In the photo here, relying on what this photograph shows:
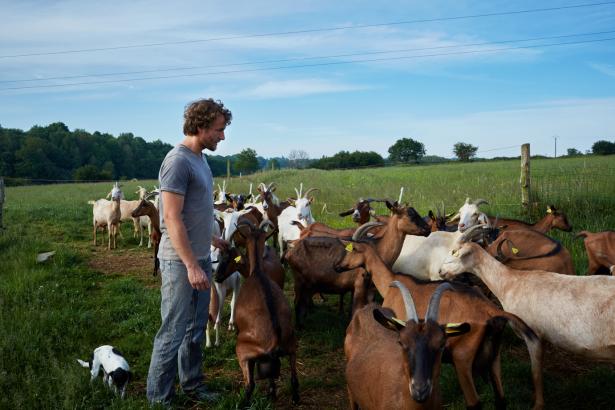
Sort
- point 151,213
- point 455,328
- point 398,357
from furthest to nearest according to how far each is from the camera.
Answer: point 151,213
point 398,357
point 455,328

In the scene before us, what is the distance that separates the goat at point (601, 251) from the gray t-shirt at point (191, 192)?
572 cm

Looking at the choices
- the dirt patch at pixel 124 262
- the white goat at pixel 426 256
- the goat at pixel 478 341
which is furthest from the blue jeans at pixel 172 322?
the dirt patch at pixel 124 262

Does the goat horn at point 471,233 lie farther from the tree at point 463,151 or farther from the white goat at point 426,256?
the tree at point 463,151

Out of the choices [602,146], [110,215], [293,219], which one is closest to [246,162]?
[602,146]

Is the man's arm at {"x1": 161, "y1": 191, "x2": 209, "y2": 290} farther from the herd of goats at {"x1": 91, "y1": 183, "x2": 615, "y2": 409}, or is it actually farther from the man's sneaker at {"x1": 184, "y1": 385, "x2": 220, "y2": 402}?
the man's sneaker at {"x1": 184, "y1": 385, "x2": 220, "y2": 402}

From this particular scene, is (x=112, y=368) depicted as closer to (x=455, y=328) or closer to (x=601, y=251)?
(x=455, y=328)

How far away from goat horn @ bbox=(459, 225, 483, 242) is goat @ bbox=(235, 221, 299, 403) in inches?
97.6

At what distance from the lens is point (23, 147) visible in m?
54.6

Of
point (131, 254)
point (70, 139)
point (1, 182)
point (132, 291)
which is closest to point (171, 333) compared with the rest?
point (132, 291)

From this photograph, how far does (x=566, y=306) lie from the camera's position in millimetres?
4156

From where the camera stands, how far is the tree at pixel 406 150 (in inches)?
2347

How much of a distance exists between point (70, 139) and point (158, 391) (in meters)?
66.3

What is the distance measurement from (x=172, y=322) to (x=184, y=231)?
2.59 ft

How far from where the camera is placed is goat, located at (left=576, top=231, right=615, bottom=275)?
6.65m
